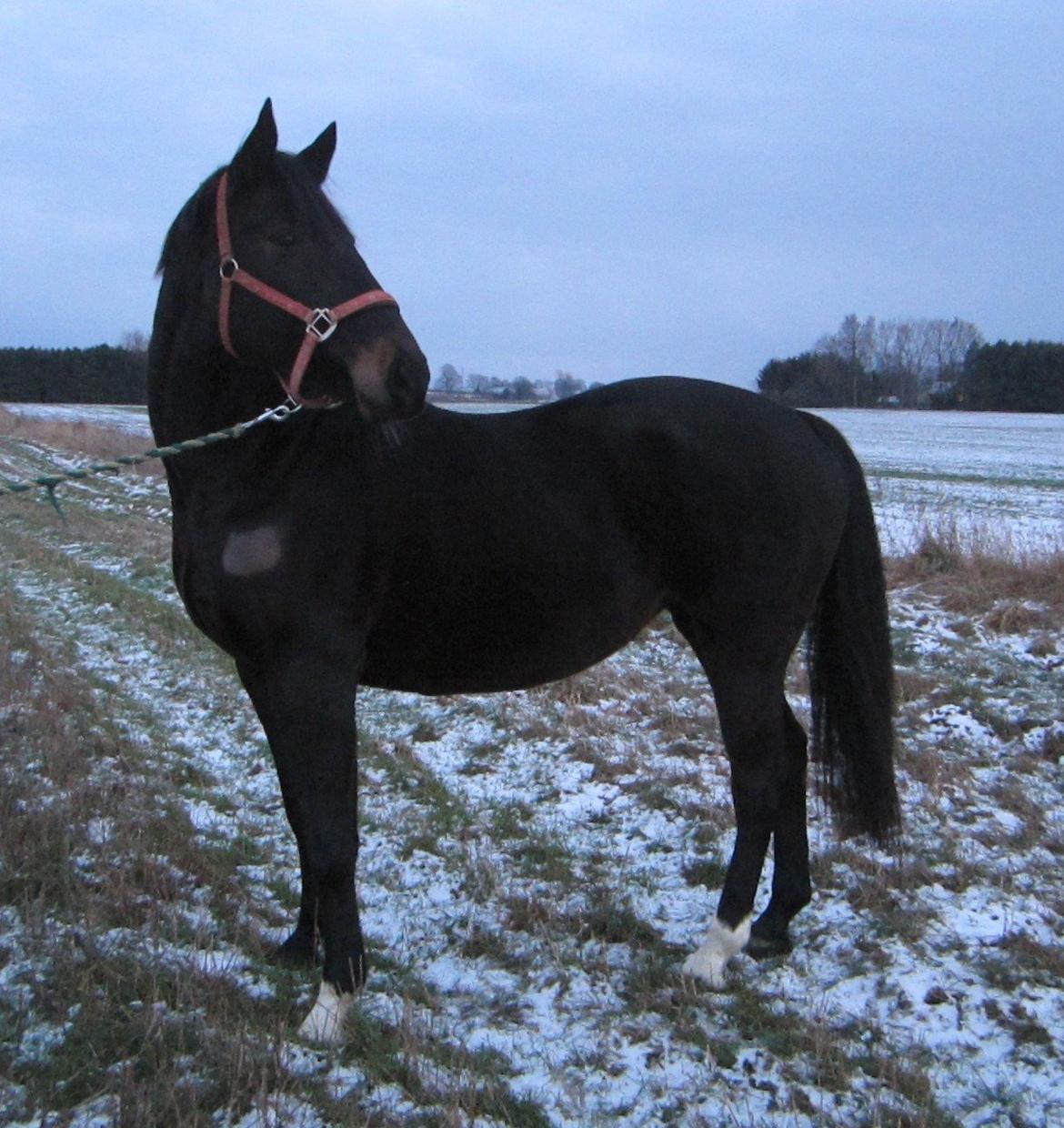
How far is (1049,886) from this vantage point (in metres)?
3.54

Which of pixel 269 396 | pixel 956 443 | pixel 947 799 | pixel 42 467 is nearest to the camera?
pixel 269 396

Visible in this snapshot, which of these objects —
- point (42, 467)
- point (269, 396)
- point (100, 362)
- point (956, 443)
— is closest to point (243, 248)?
point (269, 396)

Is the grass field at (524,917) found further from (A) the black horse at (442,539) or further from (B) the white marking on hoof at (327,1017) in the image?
(A) the black horse at (442,539)

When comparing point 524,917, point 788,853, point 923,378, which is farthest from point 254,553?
point 923,378

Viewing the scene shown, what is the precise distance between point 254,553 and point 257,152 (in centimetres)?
109

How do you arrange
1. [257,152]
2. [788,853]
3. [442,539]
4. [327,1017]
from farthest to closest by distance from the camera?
[788,853]
[442,539]
[327,1017]
[257,152]

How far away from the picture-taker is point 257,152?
2.71 m

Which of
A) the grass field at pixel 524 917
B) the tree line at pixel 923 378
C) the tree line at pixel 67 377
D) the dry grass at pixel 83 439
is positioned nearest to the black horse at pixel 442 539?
the grass field at pixel 524 917

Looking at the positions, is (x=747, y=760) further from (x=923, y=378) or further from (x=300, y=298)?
(x=923, y=378)

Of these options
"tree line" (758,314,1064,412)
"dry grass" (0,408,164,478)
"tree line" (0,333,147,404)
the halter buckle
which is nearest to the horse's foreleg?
the halter buckle

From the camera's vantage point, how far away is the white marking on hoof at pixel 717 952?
3.12m

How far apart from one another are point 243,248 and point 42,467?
20401 millimetres

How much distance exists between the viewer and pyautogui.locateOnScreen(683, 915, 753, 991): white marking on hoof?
10.2 feet

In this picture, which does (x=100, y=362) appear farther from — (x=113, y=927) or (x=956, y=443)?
(x=113, y=927)
